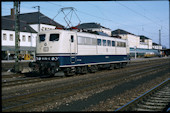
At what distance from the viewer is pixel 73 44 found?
1642 cm

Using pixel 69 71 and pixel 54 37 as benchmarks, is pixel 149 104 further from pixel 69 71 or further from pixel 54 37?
pixel 54 37

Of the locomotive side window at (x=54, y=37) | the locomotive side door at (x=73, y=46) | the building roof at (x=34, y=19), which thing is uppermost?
the building roof at (x=34, y=19)

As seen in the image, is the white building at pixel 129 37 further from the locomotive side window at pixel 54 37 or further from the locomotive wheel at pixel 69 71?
the locomotive side window at pixel 54 37

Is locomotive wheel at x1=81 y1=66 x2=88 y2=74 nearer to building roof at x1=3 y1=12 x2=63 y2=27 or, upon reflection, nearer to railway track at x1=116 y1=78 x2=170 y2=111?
railway track at x1=116 y1=78 x2=170 y2=111

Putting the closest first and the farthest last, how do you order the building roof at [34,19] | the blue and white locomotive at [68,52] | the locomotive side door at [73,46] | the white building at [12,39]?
the blue and white locomotive at [68,52] → the locomotive side door at [73,46] → the white building at [12,39] → the building roof at [34,19]

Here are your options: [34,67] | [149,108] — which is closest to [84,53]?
[34,67]

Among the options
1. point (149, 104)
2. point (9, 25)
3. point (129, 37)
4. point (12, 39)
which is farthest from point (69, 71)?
point (129, 37)

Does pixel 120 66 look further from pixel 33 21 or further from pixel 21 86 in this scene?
pixel 33 21

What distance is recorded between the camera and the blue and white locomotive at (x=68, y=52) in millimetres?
15406

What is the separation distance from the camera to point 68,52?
1595 cm

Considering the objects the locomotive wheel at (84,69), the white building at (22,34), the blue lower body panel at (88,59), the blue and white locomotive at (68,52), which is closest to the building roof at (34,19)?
the white building at (22,34)

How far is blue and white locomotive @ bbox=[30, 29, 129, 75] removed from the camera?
607 inches

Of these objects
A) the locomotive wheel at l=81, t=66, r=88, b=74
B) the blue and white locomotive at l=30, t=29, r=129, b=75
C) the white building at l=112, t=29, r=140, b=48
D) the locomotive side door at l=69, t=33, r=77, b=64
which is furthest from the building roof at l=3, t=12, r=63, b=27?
the locomotive side door at l=69, t=33, r=77, b=64

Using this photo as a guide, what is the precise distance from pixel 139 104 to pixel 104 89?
3.70 m
